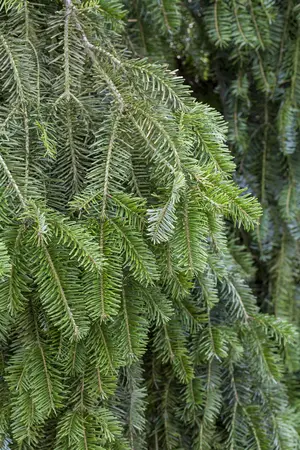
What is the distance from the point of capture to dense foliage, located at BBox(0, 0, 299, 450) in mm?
590

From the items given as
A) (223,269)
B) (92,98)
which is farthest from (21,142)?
(223,269)

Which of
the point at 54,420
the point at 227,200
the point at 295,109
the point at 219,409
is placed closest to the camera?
the point at 227,200

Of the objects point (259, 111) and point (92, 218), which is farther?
point (259, 111)

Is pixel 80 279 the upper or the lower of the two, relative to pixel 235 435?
upper

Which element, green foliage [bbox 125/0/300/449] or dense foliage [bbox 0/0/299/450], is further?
green foliage [bbox 125/0/300/449]

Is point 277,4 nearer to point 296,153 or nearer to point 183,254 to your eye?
point 296,153

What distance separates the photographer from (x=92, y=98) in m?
0.75

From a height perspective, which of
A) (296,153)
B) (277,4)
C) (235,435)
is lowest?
(235,435)

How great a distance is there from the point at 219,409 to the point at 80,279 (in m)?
0.53

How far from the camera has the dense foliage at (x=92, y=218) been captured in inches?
23.2

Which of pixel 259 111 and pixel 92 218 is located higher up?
pixel 259 111

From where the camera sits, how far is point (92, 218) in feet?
2.01

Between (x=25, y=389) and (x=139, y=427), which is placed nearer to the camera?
(x=25, y=389)

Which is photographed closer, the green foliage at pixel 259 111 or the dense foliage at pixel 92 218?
the dense foliage at pixel 92 218
